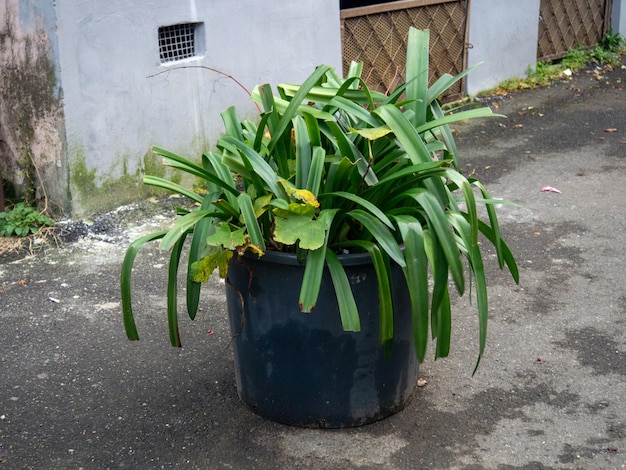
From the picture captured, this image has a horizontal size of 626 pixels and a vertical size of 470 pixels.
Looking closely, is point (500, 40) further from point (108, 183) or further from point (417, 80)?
point (417, 80)

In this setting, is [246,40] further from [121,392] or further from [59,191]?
[121,392]

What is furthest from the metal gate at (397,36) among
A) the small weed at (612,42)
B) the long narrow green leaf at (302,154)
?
the long narrow green leaf at (302,154)

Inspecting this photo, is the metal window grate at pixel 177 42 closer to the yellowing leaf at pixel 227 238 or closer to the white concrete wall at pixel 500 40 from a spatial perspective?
the yellowing leaf at pixel 227 238

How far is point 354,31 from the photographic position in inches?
286

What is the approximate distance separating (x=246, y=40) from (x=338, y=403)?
347cm

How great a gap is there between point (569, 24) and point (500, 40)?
1.47 m

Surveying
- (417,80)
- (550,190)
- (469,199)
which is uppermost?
(417,80)

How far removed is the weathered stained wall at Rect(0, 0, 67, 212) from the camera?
5152mm

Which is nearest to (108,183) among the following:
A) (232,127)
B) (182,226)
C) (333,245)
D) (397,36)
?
(232,127)

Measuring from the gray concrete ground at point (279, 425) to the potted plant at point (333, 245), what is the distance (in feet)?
0.65

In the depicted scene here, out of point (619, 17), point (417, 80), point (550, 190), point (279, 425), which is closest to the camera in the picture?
point (417, 80)

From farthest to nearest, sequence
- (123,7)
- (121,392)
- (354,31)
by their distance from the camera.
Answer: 1. (354,31)
2. (123,7)
3. (121,392)


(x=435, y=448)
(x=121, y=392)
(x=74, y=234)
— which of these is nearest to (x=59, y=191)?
(x=74, y=234)

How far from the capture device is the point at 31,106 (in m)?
5.37
